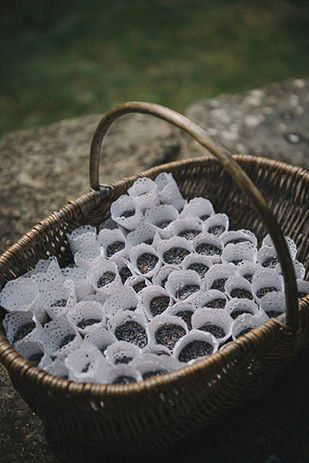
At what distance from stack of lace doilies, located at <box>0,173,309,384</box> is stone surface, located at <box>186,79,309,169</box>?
775 millimetres

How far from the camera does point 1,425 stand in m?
1.23

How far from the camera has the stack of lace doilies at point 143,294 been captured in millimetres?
1120

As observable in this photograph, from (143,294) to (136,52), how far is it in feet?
10.1

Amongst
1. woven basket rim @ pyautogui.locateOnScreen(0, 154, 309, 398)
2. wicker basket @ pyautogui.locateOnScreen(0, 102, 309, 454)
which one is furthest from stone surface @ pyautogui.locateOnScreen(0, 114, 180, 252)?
woven basket rim @ pyautogui.locateOnScreen(0, 154, 309, 398)

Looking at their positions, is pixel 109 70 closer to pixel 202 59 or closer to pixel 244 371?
pixel 202 59

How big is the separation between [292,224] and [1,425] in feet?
3.62

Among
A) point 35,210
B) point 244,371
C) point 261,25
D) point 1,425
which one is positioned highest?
point 261,25

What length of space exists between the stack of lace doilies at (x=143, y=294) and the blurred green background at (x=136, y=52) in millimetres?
1943

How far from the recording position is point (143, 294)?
1.27m

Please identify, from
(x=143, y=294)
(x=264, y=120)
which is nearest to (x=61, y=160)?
(x=264, y=120)

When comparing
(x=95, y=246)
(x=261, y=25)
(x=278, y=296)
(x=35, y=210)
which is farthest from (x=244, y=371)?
(x=261, y=25)

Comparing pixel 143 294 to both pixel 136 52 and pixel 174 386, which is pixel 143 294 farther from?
pixel 136 52

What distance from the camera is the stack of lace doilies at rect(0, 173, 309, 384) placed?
3.68 feet

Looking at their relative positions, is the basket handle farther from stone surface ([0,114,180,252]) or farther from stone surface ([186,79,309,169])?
stone surface ([186,79,309,169])
